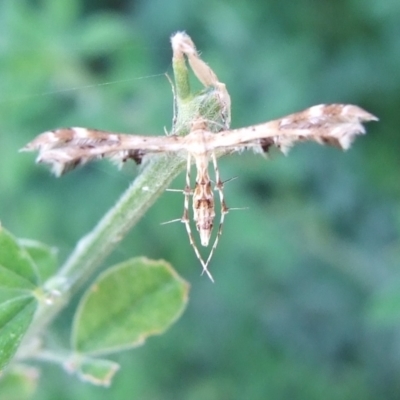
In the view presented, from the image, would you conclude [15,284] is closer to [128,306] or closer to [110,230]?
[110,230]

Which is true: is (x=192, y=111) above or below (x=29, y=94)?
below

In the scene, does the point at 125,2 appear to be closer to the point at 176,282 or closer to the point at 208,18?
the point at 208,18

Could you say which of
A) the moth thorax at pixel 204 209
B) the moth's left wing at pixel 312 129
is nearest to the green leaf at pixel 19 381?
Answer: the moth thorax at pixel 204 209

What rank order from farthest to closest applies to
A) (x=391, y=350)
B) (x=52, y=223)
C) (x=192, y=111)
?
(x=391, y=350)
(x=52, y=223)
(x=192, y=111)

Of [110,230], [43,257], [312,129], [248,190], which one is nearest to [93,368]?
[43,257]

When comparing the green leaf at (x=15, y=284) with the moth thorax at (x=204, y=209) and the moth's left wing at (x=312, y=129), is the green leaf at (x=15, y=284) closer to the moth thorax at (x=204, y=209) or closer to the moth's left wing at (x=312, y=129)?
the moth thorax at (x=204, y=209)

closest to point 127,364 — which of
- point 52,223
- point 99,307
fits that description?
point 52,223
